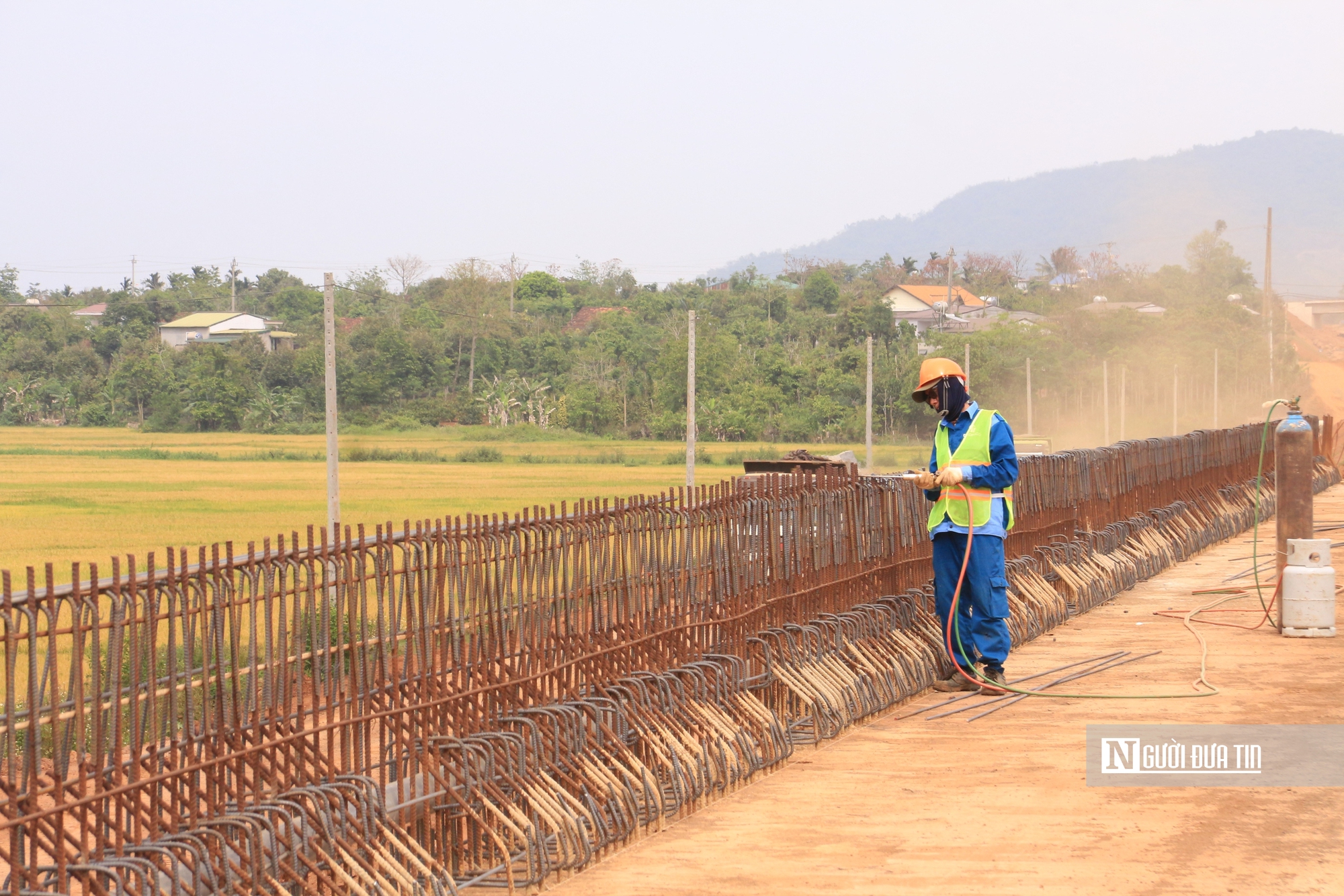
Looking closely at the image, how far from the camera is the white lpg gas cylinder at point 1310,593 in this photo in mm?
12023

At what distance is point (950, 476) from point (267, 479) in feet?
142

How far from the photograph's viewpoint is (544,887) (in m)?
6.21

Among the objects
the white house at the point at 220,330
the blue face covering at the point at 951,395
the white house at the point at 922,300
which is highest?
the white house at the point at 922,300

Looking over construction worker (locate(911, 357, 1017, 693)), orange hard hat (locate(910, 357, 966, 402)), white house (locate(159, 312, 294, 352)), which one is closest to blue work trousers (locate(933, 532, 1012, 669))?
construction worker (locate(911, 357, 1017, 693))

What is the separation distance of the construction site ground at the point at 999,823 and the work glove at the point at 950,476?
1593mm

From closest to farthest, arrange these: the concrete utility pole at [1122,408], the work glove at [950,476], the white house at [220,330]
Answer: the work glove at [950,476]
the concrete utility pole at [1122,408]
the white house at [220,330]

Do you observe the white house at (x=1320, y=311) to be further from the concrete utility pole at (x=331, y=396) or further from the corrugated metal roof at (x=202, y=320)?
the concrete utility pole at (x=331, y=396)

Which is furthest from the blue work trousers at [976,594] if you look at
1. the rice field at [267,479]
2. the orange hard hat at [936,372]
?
the rice field at [267,479]

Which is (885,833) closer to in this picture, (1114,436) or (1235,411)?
(1114,436)

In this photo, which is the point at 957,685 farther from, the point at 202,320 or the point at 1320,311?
the point at 1320,311

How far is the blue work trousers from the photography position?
9.52 metres

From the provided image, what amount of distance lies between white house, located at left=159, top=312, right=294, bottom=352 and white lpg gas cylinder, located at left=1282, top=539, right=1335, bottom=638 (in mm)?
58323

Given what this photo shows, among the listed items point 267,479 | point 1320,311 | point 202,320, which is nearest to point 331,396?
point 267,479

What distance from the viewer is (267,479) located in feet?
162
